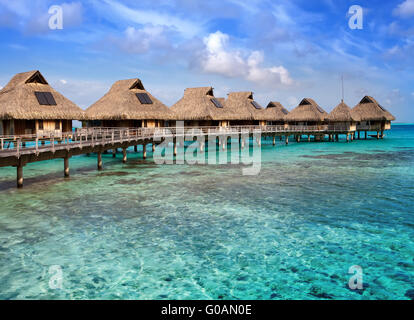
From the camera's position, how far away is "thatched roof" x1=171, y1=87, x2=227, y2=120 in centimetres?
3931

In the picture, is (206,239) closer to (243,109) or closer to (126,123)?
(126,123)

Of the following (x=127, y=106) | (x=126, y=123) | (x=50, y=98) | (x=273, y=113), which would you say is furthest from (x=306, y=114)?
(x=50, y=98)

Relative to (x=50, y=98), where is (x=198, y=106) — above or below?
above

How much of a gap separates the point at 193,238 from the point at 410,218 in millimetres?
8008

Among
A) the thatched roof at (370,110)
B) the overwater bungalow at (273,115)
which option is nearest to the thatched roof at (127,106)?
the overwater bungalow at (273,115)

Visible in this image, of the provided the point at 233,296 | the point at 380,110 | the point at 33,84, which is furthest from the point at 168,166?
the point at 380,110

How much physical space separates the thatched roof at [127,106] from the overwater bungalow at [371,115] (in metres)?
40.4

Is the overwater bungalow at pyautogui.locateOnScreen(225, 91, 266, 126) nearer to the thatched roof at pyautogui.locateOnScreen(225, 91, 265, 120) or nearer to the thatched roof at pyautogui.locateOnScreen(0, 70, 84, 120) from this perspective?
the thatched roof at pyautogui.locateOnScreen(225, 91, 265, 120)

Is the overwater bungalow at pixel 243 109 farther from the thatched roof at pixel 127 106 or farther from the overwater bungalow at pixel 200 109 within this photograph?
the thatched roof at pixel 127 106

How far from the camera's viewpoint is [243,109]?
48.6 metres

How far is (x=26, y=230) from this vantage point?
11.2m

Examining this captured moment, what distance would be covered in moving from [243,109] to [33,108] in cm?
2887

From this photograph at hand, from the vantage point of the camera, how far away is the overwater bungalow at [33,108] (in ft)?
85.1
